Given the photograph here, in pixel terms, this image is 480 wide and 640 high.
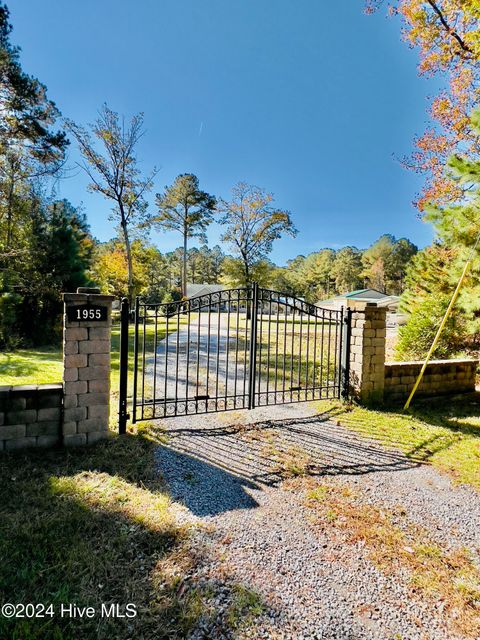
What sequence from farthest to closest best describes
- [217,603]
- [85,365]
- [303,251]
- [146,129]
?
[303,251], [146,129], [85,365], [217,603]

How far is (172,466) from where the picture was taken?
125 inches

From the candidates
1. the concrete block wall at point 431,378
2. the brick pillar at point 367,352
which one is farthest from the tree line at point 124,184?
the brick pillar at point 367,352

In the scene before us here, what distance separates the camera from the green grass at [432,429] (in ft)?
11.7

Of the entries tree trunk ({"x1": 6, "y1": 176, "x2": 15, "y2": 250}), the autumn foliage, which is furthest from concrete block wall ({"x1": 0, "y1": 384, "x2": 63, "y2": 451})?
tree trunk ({"x1": 6, "y1": 176, "x2": 15, "y2": 250})

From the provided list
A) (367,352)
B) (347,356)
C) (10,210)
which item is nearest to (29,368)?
(347,356)

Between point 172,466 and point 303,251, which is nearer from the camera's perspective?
point 172,466

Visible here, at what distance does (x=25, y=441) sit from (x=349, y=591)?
124 inches

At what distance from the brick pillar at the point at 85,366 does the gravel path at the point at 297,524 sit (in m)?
0.84

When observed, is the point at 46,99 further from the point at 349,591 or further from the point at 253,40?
the point at 349,591

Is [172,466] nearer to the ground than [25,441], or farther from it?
nearer to the ground

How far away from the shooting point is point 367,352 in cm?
526

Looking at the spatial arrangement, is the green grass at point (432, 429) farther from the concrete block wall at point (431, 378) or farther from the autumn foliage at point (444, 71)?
the autumn foliage at point (444, 71)

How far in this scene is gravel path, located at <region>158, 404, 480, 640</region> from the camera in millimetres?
1669

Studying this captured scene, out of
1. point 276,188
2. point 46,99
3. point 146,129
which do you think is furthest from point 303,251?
point 46,99
